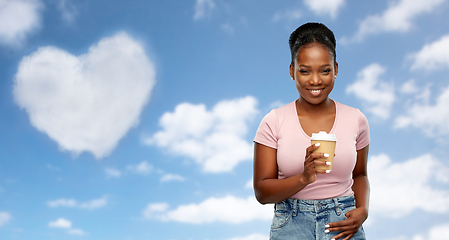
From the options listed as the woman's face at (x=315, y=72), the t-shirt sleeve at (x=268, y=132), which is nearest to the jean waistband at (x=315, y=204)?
the t-shirt sleeve at (x=268, y=132)

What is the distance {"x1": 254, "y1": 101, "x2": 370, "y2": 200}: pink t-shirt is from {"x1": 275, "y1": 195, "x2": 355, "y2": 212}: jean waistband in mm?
51

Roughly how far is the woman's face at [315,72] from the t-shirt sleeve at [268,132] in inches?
17.0

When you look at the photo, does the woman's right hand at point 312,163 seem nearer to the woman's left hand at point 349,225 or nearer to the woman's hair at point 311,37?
the woman's left hand at point 349,225

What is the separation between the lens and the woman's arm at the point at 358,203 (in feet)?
12.5

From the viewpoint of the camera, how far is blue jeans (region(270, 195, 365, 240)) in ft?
12.5

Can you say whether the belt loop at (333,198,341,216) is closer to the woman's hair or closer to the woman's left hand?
the woman's left hand

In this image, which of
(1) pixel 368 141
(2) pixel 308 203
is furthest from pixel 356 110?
(2) pixel 308 203

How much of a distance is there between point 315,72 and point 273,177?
1158 millimetres

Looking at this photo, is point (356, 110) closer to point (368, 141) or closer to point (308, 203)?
point (368, 141)

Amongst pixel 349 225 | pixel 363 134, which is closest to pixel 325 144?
pixel 349 225

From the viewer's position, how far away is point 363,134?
436 centimetres

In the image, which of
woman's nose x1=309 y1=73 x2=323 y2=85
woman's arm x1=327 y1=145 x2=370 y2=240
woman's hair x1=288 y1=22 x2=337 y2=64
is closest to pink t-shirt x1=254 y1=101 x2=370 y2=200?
woman's arm x1=327 y1=145 x2=370 y2=240

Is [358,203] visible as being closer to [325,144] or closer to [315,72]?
[325,144]

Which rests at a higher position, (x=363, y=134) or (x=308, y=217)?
(x=363, y=134)
